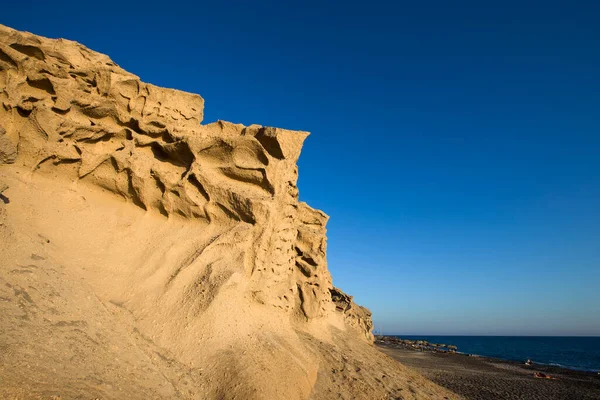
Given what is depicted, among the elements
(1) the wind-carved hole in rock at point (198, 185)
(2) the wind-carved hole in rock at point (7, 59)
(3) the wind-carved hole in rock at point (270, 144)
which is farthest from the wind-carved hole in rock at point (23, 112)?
(3) the wind-carved hole in rock at point (270, 144)

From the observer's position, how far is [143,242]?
9344 millimetres

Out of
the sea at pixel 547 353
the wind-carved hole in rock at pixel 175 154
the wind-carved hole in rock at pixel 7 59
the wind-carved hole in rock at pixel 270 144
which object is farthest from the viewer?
the sea at pixel 547 353

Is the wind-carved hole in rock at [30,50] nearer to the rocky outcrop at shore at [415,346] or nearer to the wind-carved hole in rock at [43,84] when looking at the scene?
the wind-carved hole in rock at [43,84]

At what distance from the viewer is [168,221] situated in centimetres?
996

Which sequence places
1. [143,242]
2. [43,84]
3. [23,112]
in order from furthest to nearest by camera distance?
[43,84] < [143,242] < [23,112]

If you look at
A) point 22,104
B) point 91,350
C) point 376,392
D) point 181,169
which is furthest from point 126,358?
point 22,104

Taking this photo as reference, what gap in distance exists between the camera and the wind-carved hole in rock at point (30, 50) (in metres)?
9.27

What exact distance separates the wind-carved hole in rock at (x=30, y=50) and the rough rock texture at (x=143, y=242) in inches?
1.2

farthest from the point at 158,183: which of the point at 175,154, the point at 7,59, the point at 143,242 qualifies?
the point at 7,59

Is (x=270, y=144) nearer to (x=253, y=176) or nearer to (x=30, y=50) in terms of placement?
(x=253, y=176)

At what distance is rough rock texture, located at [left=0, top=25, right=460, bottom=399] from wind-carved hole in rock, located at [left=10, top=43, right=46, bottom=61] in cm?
3

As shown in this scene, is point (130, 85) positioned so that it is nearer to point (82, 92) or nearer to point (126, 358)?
point (82, 92)

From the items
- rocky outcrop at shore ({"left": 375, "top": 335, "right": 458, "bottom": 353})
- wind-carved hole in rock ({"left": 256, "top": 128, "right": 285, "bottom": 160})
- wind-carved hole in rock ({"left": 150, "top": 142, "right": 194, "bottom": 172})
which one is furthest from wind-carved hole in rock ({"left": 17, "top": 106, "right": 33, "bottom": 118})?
rocky outcrop at shore ({"left": 375, "top": 335, "right": 458, "bottom": 353})

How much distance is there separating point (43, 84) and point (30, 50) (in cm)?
100
